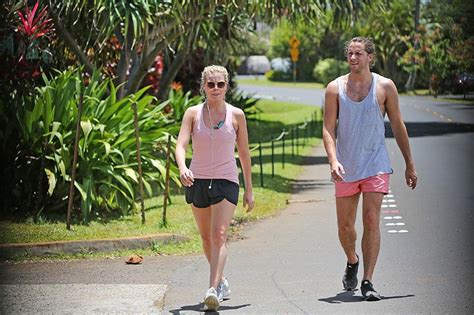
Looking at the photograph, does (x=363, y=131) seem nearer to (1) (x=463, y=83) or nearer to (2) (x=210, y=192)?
(2) (x=210, y=192)

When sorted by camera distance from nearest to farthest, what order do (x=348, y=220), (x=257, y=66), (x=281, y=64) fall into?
1. (x=348, y=220)
2. (x=281, y=64)
3. (x=257, y=66)

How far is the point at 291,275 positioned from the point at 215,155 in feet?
5.18

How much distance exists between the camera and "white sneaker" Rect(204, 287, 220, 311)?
25.2ft

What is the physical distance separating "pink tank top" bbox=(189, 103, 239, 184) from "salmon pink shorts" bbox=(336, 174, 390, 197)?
79 centimetres

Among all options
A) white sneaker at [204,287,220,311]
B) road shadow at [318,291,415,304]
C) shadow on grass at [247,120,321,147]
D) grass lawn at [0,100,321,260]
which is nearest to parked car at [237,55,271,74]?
shadow on grass at [247,120,321,147]

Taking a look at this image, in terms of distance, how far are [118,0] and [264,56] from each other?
263 ft

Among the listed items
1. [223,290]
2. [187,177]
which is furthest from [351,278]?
[187,177]

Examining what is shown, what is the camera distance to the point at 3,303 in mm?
7992

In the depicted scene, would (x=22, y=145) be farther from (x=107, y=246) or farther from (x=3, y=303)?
(x=3, y=303)

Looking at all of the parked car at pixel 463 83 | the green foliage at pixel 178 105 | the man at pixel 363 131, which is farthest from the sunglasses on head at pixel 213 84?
the green foliage at pixel 178 105

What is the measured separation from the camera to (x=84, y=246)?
10.6 m

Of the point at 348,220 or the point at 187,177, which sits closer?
the point at 187,177

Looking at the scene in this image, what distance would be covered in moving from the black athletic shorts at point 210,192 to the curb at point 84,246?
259 centimetres

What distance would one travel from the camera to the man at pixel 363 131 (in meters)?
8.19
